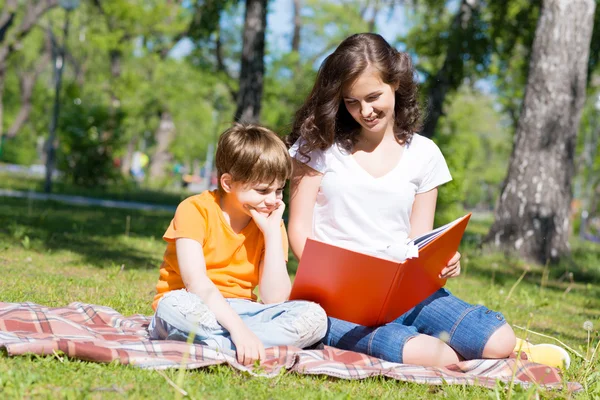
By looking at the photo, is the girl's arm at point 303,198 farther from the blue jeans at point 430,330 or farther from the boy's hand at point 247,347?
the boy's hand at point 247,347

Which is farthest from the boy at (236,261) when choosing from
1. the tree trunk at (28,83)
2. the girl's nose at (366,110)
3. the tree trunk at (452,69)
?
the tree trunk at (28,83)

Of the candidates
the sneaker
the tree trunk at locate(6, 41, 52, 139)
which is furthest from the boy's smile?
the tree trunk at locate(6, 41, 52, 139)

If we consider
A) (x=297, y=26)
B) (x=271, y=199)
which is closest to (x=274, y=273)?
(x=271, y=199)

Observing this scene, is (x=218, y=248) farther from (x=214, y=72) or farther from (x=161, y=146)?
(x=161, y=146)

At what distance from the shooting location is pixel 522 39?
14.3 metres

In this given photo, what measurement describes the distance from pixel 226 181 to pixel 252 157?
0.54ft

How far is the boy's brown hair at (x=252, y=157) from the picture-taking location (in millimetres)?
3205

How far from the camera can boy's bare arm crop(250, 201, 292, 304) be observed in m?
3.27

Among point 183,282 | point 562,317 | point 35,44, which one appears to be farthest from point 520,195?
point 35,44

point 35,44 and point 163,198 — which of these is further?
point 35,44

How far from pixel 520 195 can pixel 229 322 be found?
6430 millimetres

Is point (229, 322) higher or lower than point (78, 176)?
higher

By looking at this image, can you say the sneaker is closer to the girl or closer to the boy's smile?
the girl

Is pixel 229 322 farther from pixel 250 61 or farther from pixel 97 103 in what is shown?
pixel 97 103
